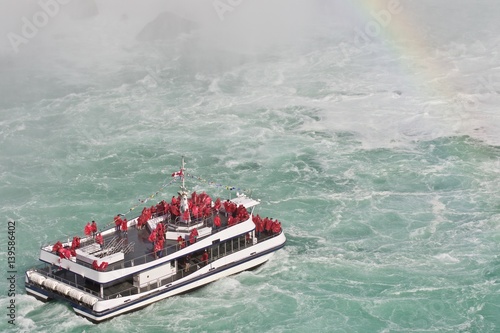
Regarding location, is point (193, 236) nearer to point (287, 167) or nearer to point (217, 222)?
point (217, 222)

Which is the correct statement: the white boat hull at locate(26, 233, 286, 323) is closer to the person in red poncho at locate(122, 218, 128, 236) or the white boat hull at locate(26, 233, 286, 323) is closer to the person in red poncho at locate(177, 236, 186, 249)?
the person in red poncho at locate(177, 236, 186, 249)

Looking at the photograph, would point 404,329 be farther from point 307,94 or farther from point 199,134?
point 307,94

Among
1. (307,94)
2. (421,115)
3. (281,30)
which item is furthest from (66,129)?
(281,30)

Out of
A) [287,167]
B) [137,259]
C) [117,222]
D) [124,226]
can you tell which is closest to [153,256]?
[137,259]

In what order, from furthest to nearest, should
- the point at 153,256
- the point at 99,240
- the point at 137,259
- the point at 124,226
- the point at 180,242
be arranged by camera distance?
the point at 124,226, the point at 180,242, the point at 99,240, the point at 153,256, the point at 137,259

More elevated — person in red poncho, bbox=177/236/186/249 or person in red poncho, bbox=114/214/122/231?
person in red poncho, bbox=114/214/122/231

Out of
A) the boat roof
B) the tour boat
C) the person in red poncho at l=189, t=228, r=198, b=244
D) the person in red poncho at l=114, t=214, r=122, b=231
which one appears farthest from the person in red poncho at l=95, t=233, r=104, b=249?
the boat roof
